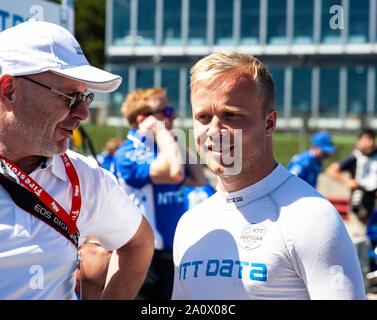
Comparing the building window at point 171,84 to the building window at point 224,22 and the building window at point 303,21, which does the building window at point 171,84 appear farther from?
the building window at point 303,21

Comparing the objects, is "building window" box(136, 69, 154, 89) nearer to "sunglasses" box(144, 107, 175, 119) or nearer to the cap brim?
"sunglasses" box(144, 107, 175, 119)

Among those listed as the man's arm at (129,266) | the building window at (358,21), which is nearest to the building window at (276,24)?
the building window at (358,21)

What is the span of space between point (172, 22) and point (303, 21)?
640 cm

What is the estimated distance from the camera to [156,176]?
3.70 m

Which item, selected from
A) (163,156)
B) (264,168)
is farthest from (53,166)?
(163,156)

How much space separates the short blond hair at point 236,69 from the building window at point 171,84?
23504 millimetres

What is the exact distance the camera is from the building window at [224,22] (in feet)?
84.3

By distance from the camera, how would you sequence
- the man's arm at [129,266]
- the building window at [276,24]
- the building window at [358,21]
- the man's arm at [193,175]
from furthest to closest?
the building window at [276,24] < the building window at [358,21] < the man's arm at [193,175] < the man's arm at [129,266]

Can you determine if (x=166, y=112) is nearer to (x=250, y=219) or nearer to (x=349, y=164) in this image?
(x=250, y=219)

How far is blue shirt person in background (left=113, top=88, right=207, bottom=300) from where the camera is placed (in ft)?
12.6

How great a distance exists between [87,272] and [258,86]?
3.58ft

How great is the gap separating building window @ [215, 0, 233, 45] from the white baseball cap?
24.1m

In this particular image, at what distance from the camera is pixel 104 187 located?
2.13 meters

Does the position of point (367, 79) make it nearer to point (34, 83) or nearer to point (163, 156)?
point (163, 156)
